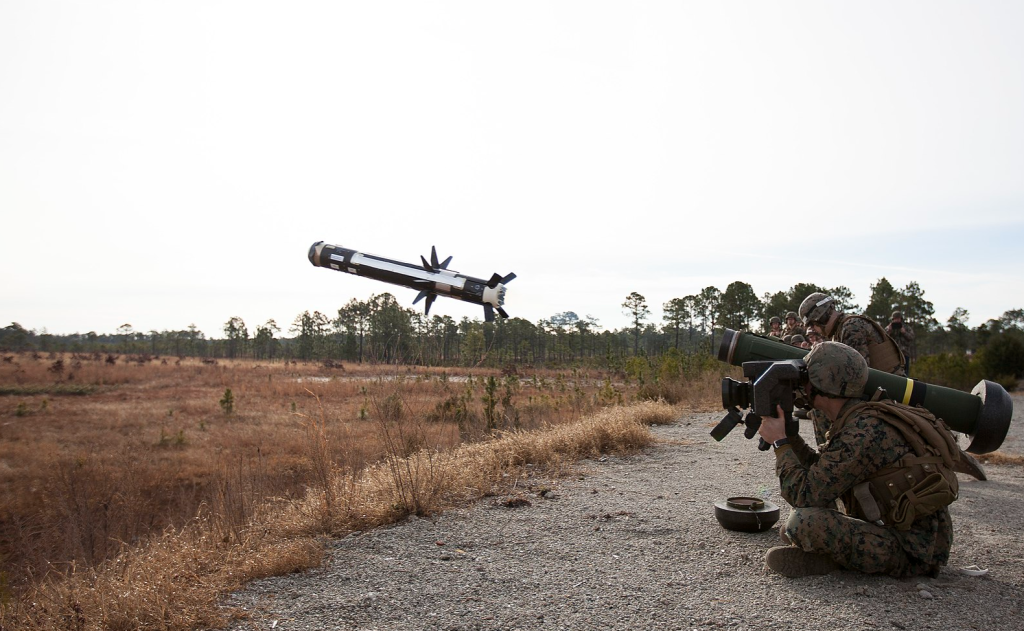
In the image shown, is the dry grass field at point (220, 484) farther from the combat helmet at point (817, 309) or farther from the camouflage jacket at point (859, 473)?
the combat helmet at point (817, 309)

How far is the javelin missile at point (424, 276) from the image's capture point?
569 centimetres

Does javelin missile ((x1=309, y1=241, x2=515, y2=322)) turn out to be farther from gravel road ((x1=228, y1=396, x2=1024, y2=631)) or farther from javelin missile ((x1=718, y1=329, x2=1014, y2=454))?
javelin missile ((x1=718, y1=329, x2=1014, y2=454))

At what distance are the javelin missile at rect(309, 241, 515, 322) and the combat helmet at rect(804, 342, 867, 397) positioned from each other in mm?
2727

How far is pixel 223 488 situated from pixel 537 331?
6073 centimetres

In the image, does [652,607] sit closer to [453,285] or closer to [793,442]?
[793,442]

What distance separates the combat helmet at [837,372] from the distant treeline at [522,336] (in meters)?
3.00

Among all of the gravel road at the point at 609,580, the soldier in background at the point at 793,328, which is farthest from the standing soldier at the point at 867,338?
the soldier in background at the point at 793,328

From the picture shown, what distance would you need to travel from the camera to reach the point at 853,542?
11.8 ft

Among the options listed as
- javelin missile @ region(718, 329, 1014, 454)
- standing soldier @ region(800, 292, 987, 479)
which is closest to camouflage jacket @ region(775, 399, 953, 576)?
javelin missile @ region(718, 329, 1014, 454)

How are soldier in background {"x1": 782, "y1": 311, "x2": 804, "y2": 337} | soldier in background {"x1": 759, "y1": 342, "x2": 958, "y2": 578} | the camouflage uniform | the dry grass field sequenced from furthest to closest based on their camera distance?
soldier in background {"x1": 782, "y1": 311, "x2": 804, "y2": 337} → the camouflage uniform → the dry grass field → soldier in background {"x1": 759, "y1": 342, "x2": 958, "y2": 578}

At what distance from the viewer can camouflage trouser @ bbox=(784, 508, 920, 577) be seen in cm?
360

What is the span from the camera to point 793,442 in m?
3.85

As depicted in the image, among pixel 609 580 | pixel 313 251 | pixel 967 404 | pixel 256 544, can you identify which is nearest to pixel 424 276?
pixel 313 251

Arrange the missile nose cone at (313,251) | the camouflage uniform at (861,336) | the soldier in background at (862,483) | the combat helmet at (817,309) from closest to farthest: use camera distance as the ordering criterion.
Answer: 1. the soldier in background at (862,483)
2. the camouflage uniform at (861,336)
3. the combat helmet at (817,309)
4. the missile nose cone at (313,251)
